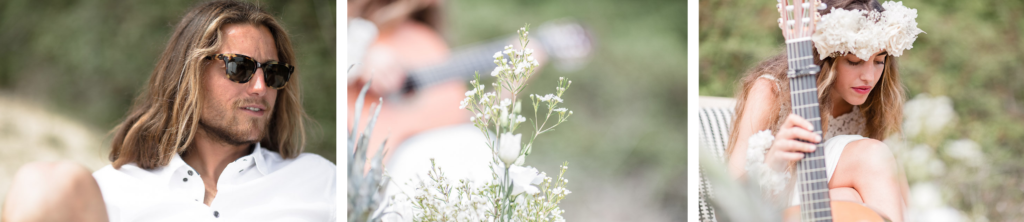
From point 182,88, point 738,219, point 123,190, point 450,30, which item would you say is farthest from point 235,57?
point 738,219

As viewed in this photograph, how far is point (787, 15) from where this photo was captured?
2.03 meters

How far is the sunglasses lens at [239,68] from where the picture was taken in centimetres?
203

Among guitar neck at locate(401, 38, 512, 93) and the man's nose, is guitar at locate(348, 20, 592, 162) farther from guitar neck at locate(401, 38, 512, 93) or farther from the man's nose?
the man's nose

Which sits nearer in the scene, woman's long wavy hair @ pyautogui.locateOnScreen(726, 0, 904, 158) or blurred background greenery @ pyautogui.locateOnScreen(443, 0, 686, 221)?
woman's long wavy hair @ pyautogui.locateOnScreen(726, 0, 904, 158)

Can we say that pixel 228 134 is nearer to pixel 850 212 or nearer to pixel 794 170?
pixel 794 170

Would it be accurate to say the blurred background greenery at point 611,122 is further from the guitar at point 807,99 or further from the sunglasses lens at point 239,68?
the sunglasses lens at point 239,68

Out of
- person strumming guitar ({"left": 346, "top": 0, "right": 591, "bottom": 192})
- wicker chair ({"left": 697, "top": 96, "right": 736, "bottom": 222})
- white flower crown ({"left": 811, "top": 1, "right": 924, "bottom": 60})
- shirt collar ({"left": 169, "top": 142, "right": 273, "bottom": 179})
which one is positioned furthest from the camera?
person strumming guitar ({"left": 346, "top": 0, "right": 591, "bottom": 192})

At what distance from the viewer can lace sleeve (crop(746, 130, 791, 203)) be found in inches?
77.2

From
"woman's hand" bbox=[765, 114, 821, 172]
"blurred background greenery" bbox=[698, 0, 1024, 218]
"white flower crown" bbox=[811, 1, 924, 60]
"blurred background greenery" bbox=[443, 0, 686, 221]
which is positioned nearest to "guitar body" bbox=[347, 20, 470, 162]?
"blurred background greenery" bbox=[443, 0, 686, 221]

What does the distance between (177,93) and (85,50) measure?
0.43 metres

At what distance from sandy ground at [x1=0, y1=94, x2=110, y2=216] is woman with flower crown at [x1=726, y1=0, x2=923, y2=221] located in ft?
7.15

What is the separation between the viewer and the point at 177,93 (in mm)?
2043

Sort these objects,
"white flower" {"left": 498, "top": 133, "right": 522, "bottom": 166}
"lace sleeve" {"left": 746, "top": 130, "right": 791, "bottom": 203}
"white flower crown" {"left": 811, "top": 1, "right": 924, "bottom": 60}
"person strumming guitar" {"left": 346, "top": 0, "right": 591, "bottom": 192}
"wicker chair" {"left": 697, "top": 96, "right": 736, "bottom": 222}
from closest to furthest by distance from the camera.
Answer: "white flower" {"left": 498, "top": 133, "right": 522, "bottom": 166} < "lace sleeve" {"left": 746, "top": 130, "right": 791, "bottom": 203} < "white flower crown" {"left": 811, "top": 1, "right": 924, "bottom": 60} < "wicker chair" {"left": 697, "top": 96, "right": 736, "bottom": 222} < "person strumming guitar" {"left": 346, "top": 0, "right": 591, "bottom": 192}

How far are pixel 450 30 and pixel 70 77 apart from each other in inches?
52.5
